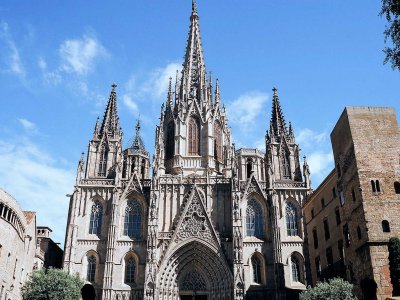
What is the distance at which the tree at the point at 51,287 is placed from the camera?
33.8m

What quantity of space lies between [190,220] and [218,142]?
1252 centimetres

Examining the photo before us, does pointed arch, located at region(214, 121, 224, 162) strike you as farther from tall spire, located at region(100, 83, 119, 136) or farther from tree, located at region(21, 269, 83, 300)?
tree, located at region(21, 269, 83, 300)

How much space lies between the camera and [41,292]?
3375cm

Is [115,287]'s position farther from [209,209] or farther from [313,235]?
[313,235]

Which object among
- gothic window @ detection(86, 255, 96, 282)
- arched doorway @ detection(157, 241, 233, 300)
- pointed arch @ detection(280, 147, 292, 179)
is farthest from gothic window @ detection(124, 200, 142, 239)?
pointed arch @ detection(280, 147, 292, 179)

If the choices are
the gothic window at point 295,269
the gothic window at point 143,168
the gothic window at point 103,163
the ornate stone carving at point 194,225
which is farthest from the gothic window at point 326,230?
the gothic window at point 143,168

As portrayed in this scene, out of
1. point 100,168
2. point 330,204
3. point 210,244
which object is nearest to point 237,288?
point 210,244

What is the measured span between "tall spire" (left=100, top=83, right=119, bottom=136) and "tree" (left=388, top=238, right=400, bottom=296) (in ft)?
113

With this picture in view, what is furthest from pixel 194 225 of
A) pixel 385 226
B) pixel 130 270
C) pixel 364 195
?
pixel 385 226

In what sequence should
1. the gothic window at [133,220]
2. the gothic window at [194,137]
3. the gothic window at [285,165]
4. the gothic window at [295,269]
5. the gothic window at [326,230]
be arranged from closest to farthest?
the gothic window at [326,230], the gothic window at [295,269], the gothic window at [133,220], the gothic window at [285,165], the gothic window at [194,137]

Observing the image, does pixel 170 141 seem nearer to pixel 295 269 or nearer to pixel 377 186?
pixel 295 269

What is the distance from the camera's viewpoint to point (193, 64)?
191 feet

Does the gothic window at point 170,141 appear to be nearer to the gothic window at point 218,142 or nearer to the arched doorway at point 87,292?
the gothic window at point 218,142

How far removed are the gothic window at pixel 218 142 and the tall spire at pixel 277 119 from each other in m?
6.90
